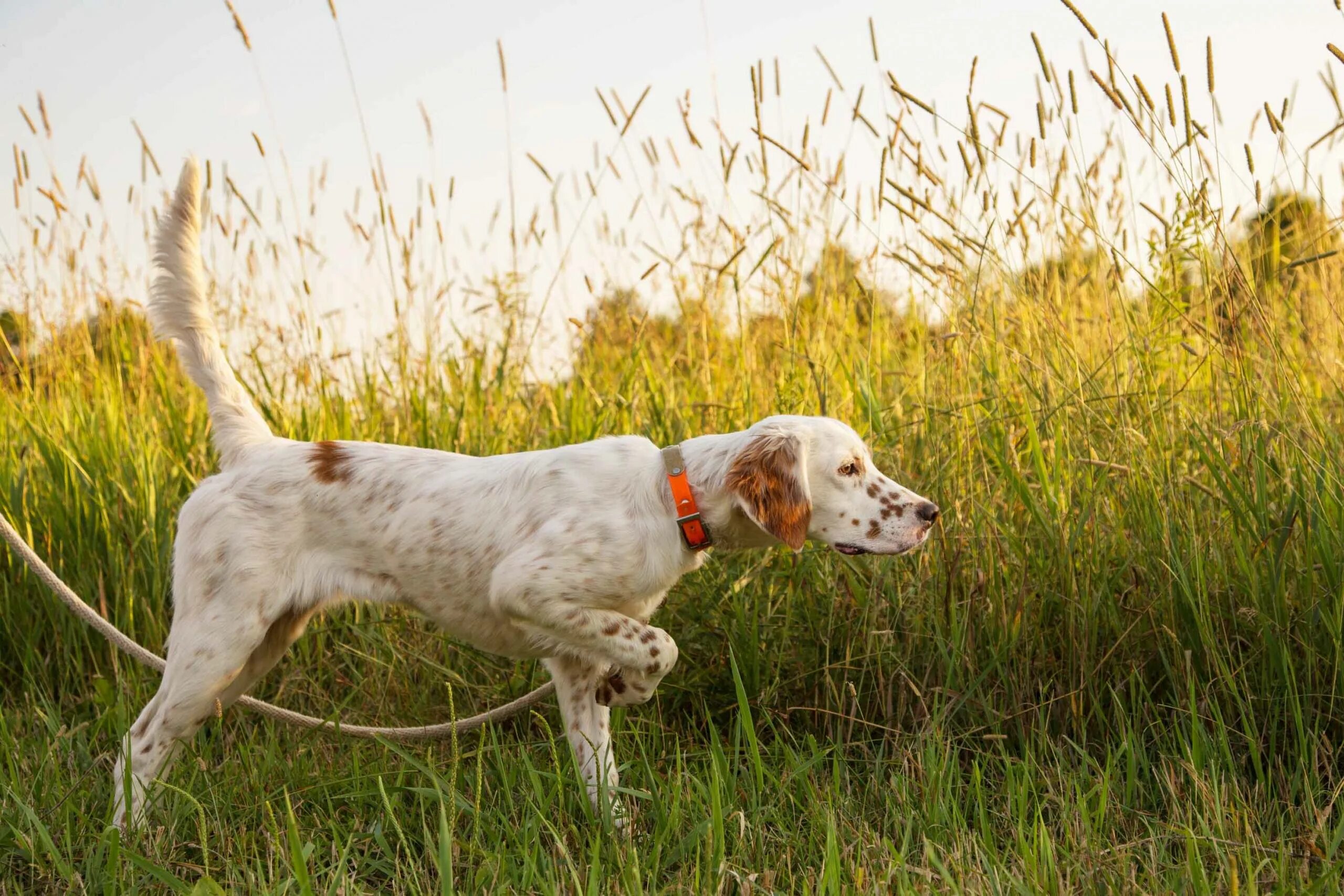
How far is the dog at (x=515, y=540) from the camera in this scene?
8.28 feet

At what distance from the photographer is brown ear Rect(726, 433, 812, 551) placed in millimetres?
2486

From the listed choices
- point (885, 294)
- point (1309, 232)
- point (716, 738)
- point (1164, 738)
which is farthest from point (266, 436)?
point (1309, 232)

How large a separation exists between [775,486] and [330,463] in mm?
1196

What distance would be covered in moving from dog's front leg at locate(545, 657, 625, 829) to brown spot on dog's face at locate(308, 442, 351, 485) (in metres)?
0.73

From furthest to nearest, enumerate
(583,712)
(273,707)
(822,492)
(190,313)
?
1. (190,313)
2. (273,707)
3. (583,712)
4. (822,492)

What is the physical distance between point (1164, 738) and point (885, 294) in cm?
191

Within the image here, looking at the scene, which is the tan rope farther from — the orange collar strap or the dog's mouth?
the dog's mouth

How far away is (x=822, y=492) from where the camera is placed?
263cm

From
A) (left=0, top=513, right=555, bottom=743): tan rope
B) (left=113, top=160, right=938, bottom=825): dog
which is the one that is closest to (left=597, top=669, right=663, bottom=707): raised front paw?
(left=113, top=160, right=938, bottom=825): dog

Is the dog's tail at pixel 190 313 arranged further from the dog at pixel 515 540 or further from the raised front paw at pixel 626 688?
the raised front paw at pixel 626 688

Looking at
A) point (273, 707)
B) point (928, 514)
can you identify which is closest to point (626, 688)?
point (928, 514)

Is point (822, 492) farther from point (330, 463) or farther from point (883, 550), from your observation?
point (330, 463)

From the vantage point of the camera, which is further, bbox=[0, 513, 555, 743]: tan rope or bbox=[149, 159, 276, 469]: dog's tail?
bbox=[149, 159, 276, 469]: dog's tail

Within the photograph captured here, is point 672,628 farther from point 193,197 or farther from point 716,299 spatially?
point 193,197
